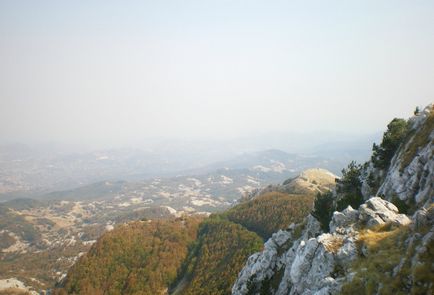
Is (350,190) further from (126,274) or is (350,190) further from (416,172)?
(126,274)

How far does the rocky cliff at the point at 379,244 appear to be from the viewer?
1118 inches

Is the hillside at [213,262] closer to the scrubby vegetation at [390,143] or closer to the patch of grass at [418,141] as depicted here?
the scrubby vegetation at [390,143]

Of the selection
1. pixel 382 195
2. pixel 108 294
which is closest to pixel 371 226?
pixel 382 195

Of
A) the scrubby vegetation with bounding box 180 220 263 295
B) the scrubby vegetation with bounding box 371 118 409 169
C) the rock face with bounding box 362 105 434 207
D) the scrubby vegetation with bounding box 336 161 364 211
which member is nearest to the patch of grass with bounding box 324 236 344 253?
the rock face with bounding box 362 105 434 207

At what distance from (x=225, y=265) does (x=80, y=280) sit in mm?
91613

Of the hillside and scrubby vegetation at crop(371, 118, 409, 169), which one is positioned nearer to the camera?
scrubby vegetation at crop(371, 118, 409, 169)

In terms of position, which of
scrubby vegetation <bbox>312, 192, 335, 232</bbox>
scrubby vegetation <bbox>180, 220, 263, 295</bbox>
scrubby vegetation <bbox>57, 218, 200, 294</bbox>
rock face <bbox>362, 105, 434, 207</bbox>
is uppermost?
rock face <bbox>362, 105, 434, 207</bbox>

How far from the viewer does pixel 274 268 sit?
72250 millimetres

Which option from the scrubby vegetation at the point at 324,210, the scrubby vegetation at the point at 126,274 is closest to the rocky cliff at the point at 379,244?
the scrubby vegetation at the point at 324,210

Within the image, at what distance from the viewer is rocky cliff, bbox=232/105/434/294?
28406 mm

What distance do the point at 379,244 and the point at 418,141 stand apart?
33.1m

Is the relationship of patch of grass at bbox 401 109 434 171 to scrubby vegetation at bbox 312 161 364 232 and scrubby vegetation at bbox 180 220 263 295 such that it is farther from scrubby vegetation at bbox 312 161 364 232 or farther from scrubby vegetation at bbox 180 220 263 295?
scrubby vegetation at bbox 180 220 263 295

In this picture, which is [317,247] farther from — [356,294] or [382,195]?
[382,195]

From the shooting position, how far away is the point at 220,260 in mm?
163750
